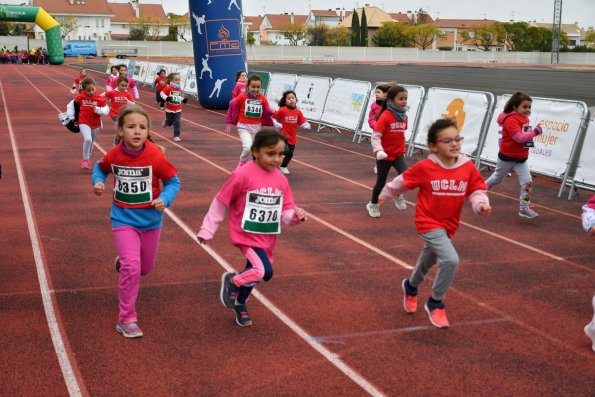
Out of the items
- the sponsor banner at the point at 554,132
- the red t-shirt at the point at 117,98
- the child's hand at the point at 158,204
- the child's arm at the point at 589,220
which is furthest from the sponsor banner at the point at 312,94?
the child's arm at the point at 589,220

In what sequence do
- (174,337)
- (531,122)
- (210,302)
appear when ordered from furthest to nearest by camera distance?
(531,122)
(210,302)
(174,337)

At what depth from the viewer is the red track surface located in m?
5.09

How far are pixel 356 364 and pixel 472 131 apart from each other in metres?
10.0

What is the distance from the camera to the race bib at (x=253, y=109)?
43.3 feet

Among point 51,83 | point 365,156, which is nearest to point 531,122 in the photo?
point 365,156

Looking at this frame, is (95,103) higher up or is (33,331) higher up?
(95,103)

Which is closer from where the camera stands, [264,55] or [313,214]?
[313,214]

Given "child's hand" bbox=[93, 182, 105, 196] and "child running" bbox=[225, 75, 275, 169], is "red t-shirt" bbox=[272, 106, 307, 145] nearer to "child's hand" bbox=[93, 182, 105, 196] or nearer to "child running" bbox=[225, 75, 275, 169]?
"child running" bbox=[225, 75, 275, 169]

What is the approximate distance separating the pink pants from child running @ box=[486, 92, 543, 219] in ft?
19.7

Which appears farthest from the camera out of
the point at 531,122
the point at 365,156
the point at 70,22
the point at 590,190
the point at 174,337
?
the point at 70,22

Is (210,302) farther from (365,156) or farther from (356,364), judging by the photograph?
(365,156)

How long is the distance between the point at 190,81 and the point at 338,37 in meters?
106

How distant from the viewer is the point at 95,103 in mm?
13656

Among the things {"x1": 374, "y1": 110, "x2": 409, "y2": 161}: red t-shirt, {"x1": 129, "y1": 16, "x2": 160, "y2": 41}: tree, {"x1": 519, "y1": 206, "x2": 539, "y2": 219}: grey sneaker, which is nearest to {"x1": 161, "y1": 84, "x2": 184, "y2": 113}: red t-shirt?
{"x1": 374, "y1": 110, "x2": 409, "y2": 161}: red t-shirt
